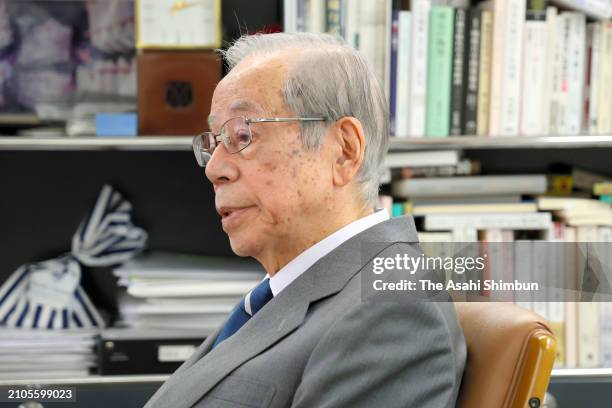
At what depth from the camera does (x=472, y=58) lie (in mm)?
2094

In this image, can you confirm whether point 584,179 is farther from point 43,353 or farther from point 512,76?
point 43,353

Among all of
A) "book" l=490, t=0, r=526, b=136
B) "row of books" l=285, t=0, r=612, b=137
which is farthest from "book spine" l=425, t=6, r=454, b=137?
"book" l=490, t=0, r=526, b=136

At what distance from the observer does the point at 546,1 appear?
2.13m

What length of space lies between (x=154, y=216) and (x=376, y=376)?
1513 mm

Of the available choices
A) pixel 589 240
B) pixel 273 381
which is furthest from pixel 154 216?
pixel 273 381

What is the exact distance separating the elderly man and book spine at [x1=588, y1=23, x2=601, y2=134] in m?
0.99

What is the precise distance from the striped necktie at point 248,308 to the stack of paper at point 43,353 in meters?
0.81

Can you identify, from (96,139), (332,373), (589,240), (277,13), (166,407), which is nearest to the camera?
(332,373)

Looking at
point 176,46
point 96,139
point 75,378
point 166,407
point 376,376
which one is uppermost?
point 176,46

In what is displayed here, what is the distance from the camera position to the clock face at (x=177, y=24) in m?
2.04

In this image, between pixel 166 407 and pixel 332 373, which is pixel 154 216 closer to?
pixel 166 407

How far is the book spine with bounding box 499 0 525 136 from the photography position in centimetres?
208

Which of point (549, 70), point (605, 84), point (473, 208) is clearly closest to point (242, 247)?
point (473, 208)

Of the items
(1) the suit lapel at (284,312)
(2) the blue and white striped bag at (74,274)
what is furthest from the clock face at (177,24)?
(1) the suit lapel at (284,312)
